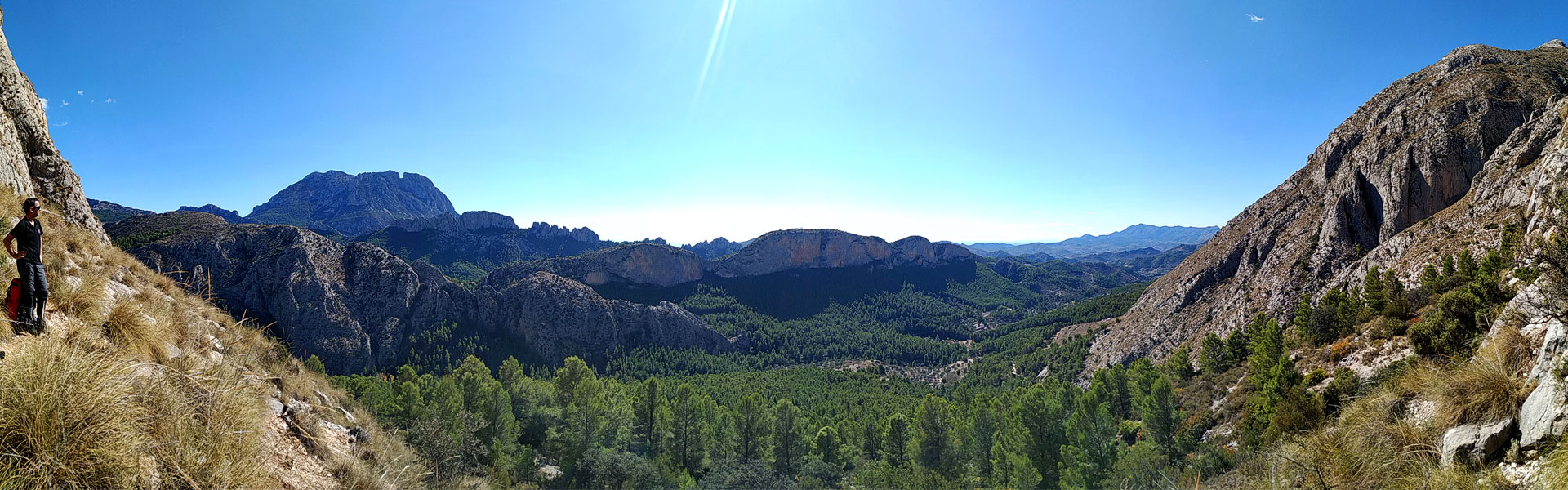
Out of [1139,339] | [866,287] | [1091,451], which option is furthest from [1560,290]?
[866,287]

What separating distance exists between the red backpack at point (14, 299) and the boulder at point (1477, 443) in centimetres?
1635

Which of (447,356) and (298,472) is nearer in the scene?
(298,472)

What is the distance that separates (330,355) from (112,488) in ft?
374

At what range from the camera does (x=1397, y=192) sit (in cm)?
4181

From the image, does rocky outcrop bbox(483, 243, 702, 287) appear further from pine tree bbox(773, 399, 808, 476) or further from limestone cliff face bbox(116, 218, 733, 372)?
pine tree bbox(773, 399, 808, 476)

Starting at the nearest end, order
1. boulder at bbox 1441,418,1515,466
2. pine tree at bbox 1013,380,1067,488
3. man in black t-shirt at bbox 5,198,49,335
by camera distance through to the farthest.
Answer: boulder at bbox 1441,418,1515,466 < man in black t-shirt at bbox 5,198,49,335 < pine tree at bbox 1013,380,1067,488

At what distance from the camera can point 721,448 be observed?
31641 mm

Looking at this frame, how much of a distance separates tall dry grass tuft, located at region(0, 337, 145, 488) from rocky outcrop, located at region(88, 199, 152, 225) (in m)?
223

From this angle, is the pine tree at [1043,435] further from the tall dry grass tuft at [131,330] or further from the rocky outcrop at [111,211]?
the rocky outcrop at [111,211]

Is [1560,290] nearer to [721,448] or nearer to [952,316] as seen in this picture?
[721,448]

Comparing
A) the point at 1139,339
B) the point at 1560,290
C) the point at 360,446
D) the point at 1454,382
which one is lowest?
the point at 1139,339

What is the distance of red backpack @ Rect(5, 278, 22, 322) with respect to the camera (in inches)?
220

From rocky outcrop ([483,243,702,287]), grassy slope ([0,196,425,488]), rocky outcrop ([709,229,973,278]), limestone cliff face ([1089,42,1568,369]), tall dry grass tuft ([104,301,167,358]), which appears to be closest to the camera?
grassy slope ([0,196,425,488])

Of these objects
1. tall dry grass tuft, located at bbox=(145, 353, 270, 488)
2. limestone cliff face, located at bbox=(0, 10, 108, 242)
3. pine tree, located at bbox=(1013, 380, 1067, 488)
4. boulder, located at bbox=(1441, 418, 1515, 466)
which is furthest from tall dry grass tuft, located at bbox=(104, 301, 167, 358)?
pine tree, located at bbox=(1013, 380, 1067, 488)
